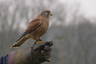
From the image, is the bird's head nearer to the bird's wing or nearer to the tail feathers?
the bird's wing

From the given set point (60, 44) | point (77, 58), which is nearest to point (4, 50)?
point (77, 58)

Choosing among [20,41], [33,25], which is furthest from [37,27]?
[20,41]

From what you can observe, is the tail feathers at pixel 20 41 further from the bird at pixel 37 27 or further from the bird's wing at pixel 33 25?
the bird's wing at pixel 33 25

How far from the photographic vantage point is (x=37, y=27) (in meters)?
4.01

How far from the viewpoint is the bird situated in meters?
3.92

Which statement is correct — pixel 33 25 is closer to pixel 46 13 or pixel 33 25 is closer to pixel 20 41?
pixel 46 13

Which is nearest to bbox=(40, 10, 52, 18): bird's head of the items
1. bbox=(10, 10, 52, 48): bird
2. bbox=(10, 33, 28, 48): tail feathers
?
bbox=(10, 10, 52, 48): bird

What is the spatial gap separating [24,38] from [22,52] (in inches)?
19.6

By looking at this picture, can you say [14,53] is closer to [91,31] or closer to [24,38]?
[24,38]

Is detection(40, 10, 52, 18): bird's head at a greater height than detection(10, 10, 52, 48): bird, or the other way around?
detection(40, 10, 52, 18): bird's head

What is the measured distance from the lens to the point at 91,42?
33219 mm

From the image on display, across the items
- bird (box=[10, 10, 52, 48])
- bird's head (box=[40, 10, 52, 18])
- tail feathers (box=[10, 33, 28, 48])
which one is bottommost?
tail feathers (box=[10, 33, 28, 48])

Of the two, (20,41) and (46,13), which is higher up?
(46,13)

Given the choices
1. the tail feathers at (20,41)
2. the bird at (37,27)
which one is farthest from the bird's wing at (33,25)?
the tail feathers at (20,41)
